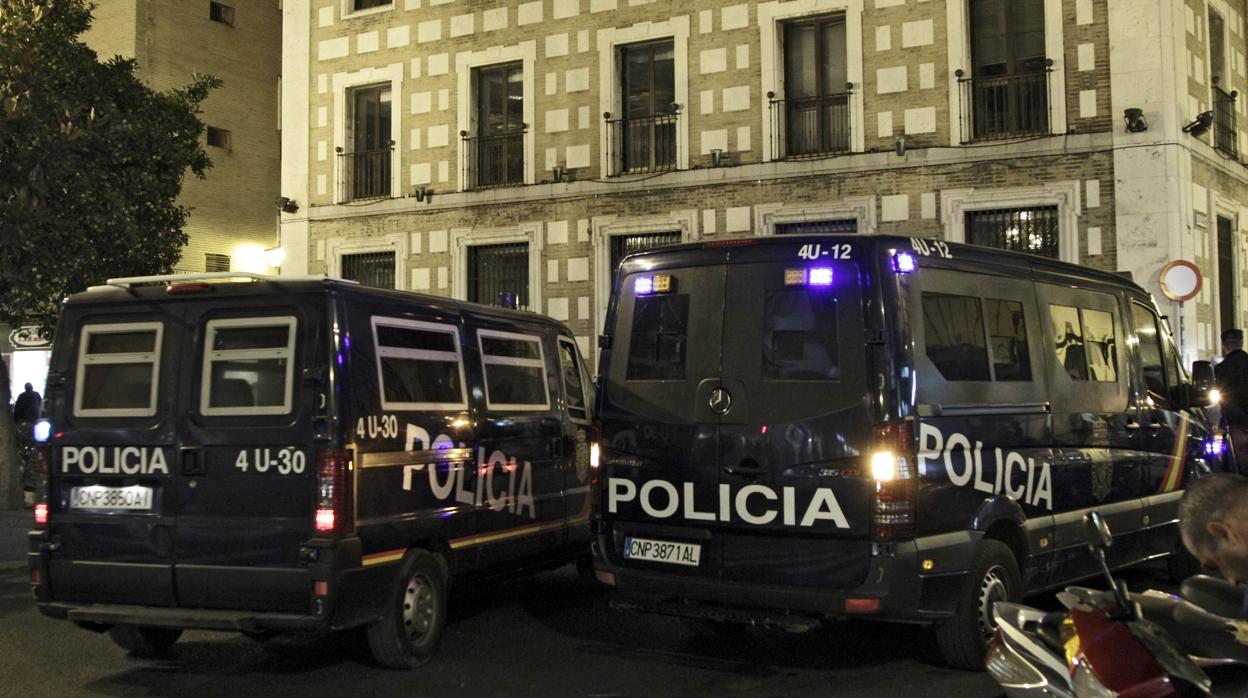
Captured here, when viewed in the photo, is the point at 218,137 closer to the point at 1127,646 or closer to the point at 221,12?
the point at 221,12

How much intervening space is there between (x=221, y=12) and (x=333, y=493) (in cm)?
2645

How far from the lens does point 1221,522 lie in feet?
11.5

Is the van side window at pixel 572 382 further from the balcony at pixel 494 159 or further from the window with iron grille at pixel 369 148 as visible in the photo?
the window with iron grille at pixel 369 148

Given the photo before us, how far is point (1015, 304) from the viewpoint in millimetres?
7395

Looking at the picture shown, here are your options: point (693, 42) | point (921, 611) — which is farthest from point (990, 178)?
point (921, 611)

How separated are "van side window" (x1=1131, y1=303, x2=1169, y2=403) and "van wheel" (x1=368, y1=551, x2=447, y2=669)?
5.20 meters

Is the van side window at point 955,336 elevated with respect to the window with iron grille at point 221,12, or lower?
lower

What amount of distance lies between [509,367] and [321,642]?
2.24 m

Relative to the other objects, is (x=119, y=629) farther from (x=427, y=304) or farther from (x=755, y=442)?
(x=755, y=442)

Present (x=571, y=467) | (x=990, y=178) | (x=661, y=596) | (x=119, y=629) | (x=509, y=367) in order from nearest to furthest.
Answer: (x=661, y=596) → (x=119, y=629) → (x=509, y=367) → (x=571, y=467) → (x=990, y=178)

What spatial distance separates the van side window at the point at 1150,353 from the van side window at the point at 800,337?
11.2 ft

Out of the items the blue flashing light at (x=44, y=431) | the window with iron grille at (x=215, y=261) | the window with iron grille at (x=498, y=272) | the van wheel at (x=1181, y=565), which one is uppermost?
the window with iron grille at (x=215, y=261)

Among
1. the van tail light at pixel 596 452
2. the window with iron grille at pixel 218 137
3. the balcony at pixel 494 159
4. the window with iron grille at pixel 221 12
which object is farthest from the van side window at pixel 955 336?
the window with iron grille at pixel 221 12

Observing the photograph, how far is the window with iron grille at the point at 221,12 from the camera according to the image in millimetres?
29656
